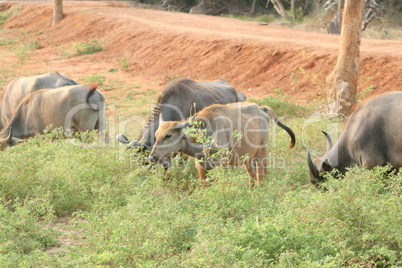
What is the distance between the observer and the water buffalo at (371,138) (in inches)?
299

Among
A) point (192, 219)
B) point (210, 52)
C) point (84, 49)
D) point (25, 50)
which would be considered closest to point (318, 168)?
point (192, 219)

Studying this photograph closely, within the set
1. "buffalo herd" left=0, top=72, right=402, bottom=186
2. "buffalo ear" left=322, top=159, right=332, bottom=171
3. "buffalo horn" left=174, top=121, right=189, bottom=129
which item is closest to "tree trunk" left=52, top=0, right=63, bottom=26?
"buffalo herd" left=0, top=72, right=402, bottom=186

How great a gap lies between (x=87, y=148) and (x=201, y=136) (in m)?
2.89

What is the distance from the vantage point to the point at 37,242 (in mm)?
6434

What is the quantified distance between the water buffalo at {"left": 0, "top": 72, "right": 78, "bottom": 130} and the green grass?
4328 mm

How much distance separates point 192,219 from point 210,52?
1327 centimetres

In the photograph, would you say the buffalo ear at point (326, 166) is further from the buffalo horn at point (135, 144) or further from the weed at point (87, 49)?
the weed at point (87, 49)

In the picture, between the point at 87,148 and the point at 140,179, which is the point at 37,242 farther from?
the point at 87,148

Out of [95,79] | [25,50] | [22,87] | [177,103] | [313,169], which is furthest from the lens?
[25,50]

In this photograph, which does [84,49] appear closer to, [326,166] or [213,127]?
[213,127]

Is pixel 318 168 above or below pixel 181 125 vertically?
below

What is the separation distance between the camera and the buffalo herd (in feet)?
25.2

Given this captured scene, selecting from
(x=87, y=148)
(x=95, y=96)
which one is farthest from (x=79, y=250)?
(x=95, y=96)

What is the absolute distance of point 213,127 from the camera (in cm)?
814
